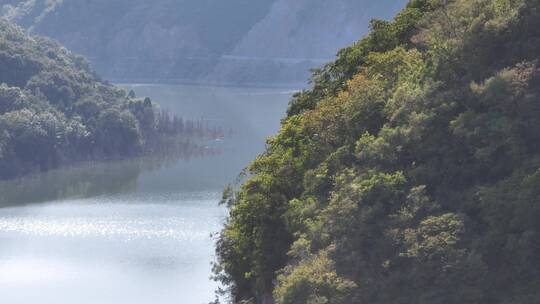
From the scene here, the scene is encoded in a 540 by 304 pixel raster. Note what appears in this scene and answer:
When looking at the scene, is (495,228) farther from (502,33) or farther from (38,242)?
(38,242)

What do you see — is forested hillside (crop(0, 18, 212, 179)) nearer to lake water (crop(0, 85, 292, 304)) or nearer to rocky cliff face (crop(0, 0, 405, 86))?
lake water (crop(0, 85, 292, 304))

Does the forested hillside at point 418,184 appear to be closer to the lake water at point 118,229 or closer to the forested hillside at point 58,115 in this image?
the lake water at point 118,229

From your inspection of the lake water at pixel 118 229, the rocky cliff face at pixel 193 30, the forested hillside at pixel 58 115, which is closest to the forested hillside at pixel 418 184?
the lake water at pixel 118 229

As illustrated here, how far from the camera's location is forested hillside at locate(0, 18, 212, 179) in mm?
86688

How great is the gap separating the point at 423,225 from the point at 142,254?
25.4 m

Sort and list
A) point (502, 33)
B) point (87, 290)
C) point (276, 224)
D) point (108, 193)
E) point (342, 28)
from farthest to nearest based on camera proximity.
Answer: point (342, 28), point (108, 193), point (87, 290), point (276, 224), point (502, 33)

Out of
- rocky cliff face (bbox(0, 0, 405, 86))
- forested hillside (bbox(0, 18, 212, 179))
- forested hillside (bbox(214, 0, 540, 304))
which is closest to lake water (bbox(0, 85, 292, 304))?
forested hillside (bbox(0, 18, 212, 179))

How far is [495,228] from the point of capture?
2602 centimetres

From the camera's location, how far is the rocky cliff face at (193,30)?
164500 millimetres

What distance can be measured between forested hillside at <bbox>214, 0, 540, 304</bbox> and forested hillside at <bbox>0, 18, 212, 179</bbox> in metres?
50.9

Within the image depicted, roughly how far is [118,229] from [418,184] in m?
30.0

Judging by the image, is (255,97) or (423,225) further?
(255,97)

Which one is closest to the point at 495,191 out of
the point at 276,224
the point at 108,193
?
the point at 276,224

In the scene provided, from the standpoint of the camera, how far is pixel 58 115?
9494 centimetres
